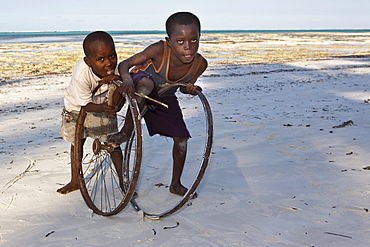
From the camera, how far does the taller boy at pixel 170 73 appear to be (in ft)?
10.6

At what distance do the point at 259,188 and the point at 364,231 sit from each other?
113 cm

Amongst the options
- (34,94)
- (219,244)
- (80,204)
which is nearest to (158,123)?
(80,204)

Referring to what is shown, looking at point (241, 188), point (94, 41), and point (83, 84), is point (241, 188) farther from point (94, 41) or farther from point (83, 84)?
point (94, 41)

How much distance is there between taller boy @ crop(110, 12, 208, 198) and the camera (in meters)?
3.22

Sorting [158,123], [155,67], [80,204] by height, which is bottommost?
[80,204]

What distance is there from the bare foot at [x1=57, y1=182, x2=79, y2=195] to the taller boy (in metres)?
0.85

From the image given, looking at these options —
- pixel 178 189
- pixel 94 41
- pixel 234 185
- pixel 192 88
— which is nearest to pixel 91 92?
pixel 94 41

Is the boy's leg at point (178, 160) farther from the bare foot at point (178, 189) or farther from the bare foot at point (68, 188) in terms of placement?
the bare foot at point (68, 188)

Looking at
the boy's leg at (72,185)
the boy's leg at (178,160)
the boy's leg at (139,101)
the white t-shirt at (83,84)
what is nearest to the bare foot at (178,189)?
the boy's leg at (178,160)

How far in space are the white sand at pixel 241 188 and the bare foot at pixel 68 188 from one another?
0.06m

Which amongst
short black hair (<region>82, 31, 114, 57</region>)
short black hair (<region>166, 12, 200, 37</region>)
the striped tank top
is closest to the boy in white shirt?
short black hair (<region>82, 31, 114, 57</region>)

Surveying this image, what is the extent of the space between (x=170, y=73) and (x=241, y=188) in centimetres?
137

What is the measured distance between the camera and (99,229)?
9.77 feet

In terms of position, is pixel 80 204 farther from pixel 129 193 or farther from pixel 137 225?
pixel 129 193
